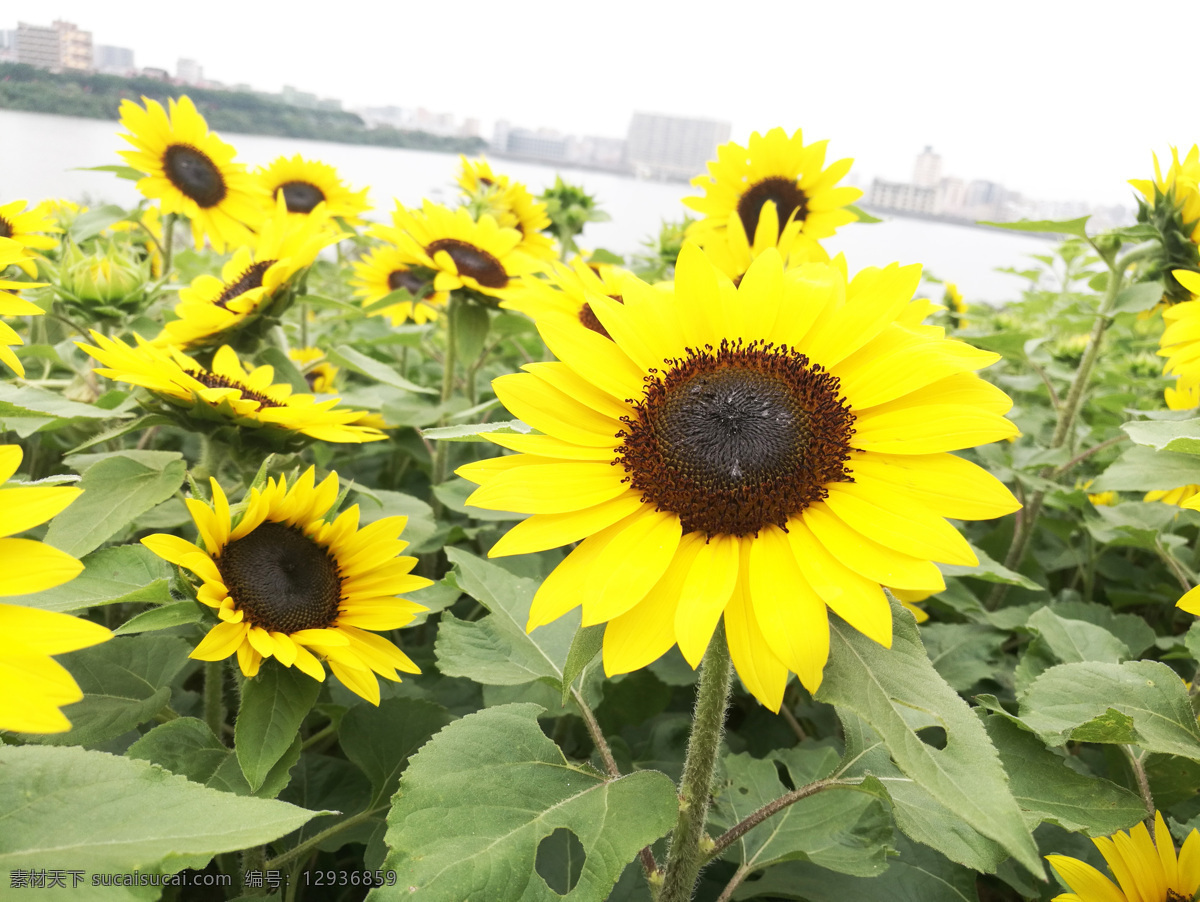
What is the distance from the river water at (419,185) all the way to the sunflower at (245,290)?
841 millimetres

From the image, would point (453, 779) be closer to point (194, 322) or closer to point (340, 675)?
point (340, 675)

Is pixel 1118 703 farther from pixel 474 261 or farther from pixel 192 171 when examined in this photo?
pixel 192 171

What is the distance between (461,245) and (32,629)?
194cm

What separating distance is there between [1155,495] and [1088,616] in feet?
1.67

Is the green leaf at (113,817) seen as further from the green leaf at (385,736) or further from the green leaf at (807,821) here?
the green leaf at (807,821)

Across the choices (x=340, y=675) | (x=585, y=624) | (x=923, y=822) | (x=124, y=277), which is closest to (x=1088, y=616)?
(x=923, y=822)

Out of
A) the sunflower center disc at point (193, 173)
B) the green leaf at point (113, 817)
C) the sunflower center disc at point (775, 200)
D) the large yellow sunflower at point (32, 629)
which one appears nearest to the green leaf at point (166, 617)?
the green leaf at point (113, 817)

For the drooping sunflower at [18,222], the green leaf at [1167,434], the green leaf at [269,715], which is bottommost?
the green leaf at [269,715]

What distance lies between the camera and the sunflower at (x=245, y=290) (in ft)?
5.45

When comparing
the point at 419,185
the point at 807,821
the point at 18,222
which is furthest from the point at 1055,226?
the point at 419,185

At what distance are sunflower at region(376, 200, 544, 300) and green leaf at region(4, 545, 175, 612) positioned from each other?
129 centimetres

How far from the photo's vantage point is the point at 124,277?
1992 millimetres

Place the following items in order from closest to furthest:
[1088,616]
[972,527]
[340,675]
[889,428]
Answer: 1. [889,428]
2. [340,675]
3. [1088,616]
4. [972,527]

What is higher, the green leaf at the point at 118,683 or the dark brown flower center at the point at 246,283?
the dark brown flower center at the point at 246,283
